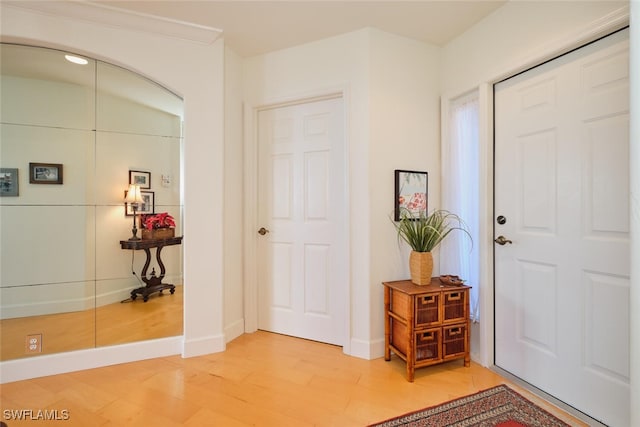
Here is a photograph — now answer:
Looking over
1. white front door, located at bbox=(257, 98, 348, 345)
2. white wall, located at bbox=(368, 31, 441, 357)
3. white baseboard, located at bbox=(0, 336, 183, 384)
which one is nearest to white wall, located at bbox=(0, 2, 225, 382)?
white baseboard, located at bbox=(0, 336, 183, 384)

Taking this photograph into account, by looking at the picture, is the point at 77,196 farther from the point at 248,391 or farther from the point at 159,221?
the point at 248,391

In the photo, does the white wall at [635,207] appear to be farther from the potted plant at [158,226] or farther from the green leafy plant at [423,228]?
the potted plant at [158,226]

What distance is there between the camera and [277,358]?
2.29 metres

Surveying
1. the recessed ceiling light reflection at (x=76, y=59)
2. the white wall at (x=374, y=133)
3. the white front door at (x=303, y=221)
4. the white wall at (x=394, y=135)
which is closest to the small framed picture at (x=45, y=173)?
the recessed ceiling light reflection at (x=76, y=59)

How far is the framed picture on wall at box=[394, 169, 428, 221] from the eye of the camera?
238 cm

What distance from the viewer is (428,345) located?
2035 millimetres

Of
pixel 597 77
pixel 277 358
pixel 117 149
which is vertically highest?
pixel 597 77

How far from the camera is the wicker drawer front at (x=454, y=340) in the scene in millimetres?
2062

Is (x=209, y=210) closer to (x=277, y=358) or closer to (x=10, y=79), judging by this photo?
(x=277, y=358)

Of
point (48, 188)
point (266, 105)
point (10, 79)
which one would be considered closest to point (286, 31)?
point (266, 105)

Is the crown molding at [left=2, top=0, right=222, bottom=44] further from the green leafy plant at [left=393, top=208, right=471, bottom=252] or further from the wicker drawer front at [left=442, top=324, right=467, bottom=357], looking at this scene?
the wicker drawer front at [left=442, top=324, right=467, bottom=357]

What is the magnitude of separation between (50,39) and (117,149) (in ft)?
2.61

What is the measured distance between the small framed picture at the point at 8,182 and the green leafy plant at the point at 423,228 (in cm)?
276

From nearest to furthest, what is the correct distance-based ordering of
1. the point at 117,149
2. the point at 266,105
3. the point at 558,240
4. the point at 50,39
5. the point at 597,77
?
the point at 597,77
the point at 558,240
the point at 50,39
the point at 117,149
the point at 266,105
